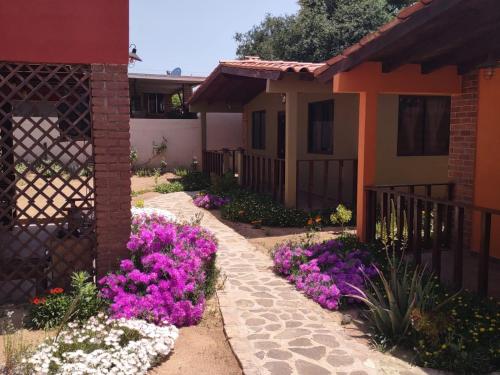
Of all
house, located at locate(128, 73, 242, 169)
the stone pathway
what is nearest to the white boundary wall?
house, located at locate(128, 73, 242, 169)

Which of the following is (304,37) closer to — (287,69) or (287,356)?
(287,69)

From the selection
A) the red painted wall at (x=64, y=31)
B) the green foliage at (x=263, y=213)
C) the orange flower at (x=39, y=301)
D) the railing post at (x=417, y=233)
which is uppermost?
the red painted wall at (x=64, y=31)

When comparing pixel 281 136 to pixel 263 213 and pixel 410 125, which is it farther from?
pixel 263 213

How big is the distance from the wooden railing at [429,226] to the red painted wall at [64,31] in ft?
11.1

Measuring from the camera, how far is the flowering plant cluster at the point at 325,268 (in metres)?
5.40

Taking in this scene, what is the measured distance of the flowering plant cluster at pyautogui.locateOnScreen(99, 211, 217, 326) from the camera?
467cm

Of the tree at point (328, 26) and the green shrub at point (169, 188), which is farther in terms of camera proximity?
the tree at point (328, 26)

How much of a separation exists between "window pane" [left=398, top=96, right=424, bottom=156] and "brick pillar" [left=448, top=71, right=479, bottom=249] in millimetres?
3545

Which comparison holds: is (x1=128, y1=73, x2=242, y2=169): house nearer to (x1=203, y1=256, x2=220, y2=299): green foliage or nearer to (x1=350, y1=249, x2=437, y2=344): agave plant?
(x1=203, y1=256, x2=220, y2=299): green foliage

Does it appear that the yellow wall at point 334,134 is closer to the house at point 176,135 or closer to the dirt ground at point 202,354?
the house at point 176,135

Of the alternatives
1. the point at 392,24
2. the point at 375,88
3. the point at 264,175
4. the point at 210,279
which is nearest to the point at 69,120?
the point at 210,279

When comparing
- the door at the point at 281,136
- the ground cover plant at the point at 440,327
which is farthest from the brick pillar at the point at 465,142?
the door at the point at 281,136

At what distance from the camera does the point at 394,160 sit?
10.7 metres

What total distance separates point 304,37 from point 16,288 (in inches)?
969
